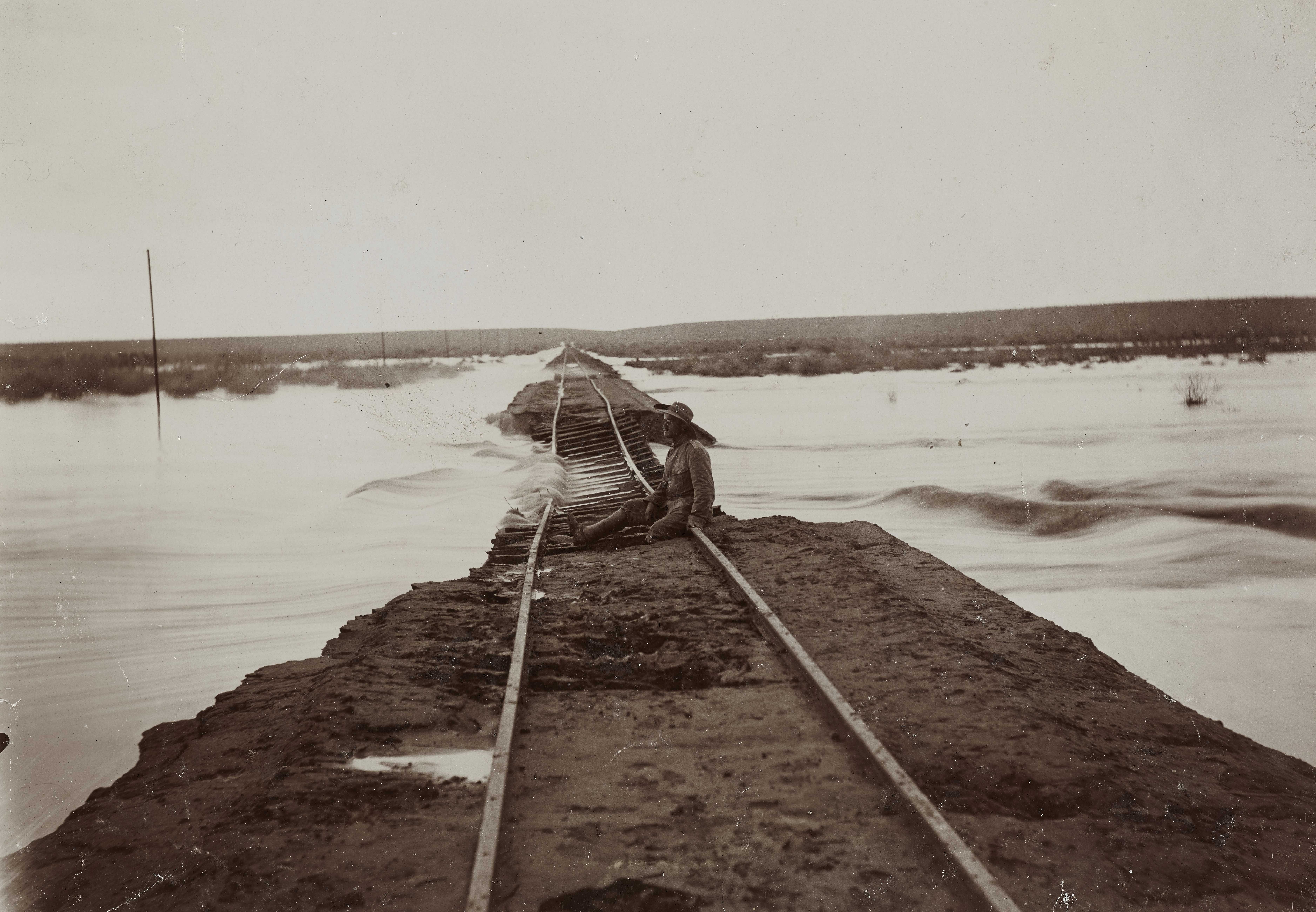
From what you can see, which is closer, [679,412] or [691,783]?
[691,783]

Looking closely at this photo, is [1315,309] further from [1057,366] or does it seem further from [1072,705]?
[1057,366]

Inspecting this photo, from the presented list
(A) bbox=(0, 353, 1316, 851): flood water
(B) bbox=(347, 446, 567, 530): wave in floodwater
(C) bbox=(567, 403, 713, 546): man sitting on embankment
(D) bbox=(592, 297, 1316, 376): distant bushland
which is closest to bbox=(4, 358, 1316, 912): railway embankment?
(A) bbox=(0, 353, 1316, 851): flood water

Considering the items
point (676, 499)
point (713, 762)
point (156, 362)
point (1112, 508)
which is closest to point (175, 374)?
point (156, 362)

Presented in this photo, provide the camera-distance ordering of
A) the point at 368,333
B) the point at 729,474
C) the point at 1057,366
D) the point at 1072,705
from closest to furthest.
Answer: the point at 1072,705 < the point at 729,474 < the point at 1057,366 < the point at 368,333

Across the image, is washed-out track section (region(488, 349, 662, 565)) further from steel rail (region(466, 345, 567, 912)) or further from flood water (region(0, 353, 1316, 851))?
steel rail (region(466, 345, 567, 912))

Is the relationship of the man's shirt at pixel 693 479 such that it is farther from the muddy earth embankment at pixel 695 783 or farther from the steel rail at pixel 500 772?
the muddy earth embankment at pixel 695 783

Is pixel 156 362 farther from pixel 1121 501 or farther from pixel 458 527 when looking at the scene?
pixel 1121 501

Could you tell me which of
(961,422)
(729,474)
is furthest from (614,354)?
(729,474)
